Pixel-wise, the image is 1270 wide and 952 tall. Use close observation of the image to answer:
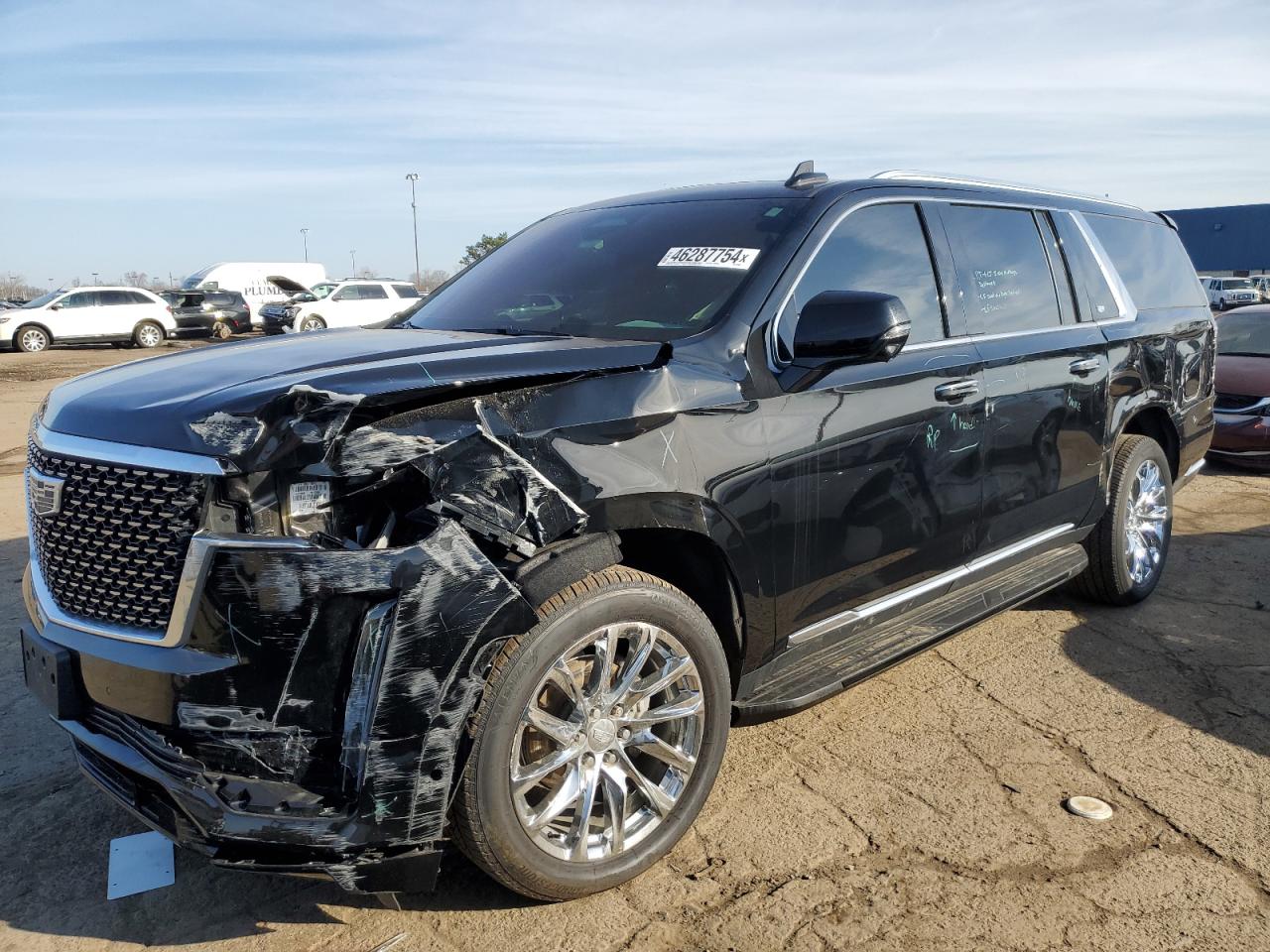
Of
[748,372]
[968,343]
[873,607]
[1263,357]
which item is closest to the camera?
[748,372]

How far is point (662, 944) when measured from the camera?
253cm

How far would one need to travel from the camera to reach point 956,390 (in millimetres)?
3613

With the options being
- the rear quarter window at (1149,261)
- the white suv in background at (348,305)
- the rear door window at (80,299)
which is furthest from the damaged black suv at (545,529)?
the rear door window at (80,299)

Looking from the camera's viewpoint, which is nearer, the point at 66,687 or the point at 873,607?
the point at 66,687

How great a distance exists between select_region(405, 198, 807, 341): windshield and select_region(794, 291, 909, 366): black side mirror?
282 millimetres


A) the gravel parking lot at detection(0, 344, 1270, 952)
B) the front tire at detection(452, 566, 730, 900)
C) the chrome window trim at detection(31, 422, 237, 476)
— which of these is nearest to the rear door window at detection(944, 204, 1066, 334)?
the gravel parking lot at detection(0, 344, 1270, 952)

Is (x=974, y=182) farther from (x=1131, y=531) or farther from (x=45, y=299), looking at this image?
(x=45, y=299)

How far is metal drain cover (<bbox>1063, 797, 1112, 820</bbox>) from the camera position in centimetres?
313

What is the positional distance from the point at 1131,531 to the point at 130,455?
4624 mm

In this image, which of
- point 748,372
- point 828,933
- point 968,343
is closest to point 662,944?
point 828,933

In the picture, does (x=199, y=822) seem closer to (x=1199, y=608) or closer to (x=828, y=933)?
(x=828, y=933)

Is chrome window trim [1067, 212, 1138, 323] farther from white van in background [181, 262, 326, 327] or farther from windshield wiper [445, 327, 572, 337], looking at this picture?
white van in background [181, 262, 326, 327]

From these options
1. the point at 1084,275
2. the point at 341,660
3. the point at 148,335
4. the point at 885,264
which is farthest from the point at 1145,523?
the point at 148,335

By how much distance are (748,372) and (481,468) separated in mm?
986
